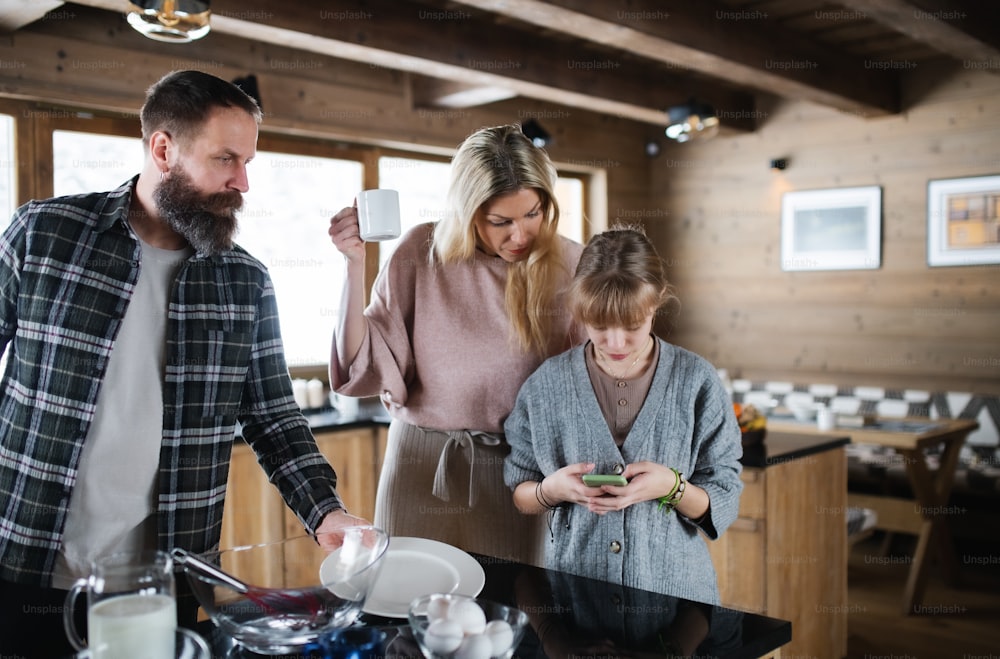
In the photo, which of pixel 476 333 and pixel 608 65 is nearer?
pixel 476 333

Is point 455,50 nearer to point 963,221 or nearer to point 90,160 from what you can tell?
point 90,160

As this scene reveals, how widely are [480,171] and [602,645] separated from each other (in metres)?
0.94

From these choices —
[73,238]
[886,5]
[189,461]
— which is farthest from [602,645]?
[886,5]

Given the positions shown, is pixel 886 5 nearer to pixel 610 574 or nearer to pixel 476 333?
pixel 476 333

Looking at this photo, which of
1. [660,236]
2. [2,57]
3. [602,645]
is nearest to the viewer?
[602,645]

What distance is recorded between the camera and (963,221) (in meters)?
5.18

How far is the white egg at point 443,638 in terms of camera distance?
961mm

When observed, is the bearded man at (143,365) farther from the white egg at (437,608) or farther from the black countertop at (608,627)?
the white egg at (437,608)

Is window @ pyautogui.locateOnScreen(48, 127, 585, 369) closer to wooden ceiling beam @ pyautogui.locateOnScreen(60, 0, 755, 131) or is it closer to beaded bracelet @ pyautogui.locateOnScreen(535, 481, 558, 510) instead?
wooden ceiling beam @ pyautogui.locateOnScreen(60, 0, 755, 131)

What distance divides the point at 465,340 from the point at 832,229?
4.51 meters

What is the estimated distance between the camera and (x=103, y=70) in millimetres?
3793

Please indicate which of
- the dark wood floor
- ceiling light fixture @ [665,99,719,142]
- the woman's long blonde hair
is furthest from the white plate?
ceiling light fixture @ [665,99,719,142]

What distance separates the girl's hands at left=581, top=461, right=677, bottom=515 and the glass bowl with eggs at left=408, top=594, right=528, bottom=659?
461 mm

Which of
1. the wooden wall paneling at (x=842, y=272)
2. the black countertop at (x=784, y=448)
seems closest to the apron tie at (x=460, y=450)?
the black countertop at (x=784, y=448)
